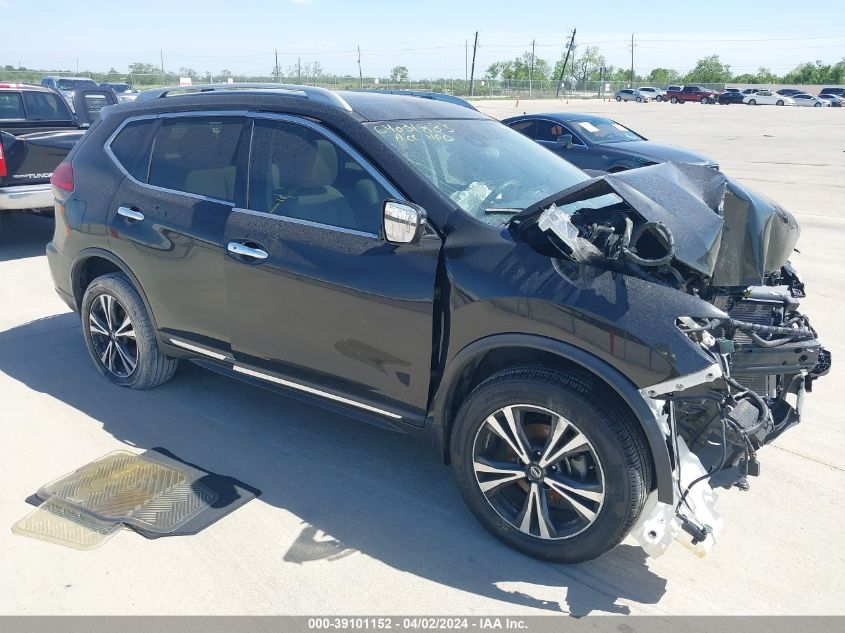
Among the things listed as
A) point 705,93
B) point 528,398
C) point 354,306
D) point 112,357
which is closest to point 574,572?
point 528,398

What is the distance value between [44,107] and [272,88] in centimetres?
757

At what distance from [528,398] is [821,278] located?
5.81m

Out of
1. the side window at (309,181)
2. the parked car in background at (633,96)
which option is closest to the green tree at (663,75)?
the parked car in background at (633,96)

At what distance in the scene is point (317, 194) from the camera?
367cm

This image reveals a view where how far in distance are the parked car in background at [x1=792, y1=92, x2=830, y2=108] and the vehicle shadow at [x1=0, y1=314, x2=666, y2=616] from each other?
6674 centimetres

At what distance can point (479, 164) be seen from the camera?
380 cm

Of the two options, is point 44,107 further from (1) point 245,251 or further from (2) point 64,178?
(1) point 245,251

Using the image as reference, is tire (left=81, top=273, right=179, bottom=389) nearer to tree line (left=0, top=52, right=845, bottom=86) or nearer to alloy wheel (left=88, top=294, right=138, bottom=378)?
alloy wheel (left=88, top=294, right=138, bottom=378)

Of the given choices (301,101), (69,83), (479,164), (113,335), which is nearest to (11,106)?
(113,335)

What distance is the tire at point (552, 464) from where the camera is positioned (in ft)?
9.19

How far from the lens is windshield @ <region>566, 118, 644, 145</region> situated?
1248cm

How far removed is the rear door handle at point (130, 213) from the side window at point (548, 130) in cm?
980

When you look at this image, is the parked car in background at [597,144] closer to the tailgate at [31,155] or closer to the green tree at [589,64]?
the tailgate at [31,155]

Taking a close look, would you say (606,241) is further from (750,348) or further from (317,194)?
(317,194)
